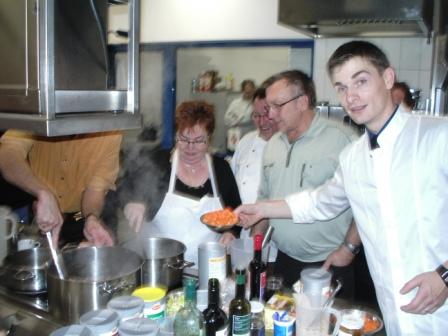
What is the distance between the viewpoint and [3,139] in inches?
87.4

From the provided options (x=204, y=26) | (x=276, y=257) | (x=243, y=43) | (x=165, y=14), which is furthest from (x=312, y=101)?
(x=165, y=14)

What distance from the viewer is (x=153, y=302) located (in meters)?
1.20

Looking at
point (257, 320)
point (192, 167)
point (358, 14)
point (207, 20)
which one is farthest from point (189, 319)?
point (207, 20)

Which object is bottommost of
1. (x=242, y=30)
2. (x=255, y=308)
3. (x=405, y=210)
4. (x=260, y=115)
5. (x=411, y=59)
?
(x=255, y=308)

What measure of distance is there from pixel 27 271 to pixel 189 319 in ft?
2.11

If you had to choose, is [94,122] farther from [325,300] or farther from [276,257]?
[276,257]

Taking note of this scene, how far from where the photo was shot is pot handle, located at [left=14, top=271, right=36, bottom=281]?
143 cm

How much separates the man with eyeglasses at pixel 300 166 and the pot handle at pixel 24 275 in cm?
125

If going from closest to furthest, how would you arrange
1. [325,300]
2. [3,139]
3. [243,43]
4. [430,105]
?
[325,300], [3,139], [430,105], [243,43]

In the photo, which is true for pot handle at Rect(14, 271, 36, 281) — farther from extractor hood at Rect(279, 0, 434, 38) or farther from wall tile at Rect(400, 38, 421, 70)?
wall tile at Rect(400, 38, 421, 70)

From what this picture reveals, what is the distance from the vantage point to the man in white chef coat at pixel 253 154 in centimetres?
266

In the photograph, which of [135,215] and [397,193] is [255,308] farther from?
[135,215]

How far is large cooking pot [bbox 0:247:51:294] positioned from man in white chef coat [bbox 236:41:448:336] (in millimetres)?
1170

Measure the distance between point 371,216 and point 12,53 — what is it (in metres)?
1.30
